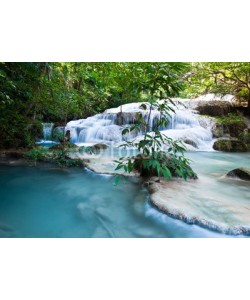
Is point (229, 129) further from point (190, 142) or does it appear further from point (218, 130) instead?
point (190, 142)

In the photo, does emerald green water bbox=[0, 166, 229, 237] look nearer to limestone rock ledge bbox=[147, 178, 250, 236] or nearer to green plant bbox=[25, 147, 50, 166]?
limestone rock ledge bbox=[147, 178, 250, 236]

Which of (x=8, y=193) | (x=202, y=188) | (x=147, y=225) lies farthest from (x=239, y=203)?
(x=8, y=193)

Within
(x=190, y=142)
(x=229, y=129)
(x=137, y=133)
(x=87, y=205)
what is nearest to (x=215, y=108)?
(x=229, y=129)

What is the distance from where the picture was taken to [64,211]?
9.97 ft

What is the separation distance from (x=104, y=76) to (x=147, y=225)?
12.4 feet

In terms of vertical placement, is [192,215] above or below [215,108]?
below

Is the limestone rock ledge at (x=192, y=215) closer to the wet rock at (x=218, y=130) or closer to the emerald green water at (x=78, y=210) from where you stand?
the emerald green water at (x=78, y=210)

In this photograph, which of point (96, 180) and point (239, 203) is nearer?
point (239, 203)

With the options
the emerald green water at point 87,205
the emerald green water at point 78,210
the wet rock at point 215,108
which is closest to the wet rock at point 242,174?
the emerald green water at point 87,205

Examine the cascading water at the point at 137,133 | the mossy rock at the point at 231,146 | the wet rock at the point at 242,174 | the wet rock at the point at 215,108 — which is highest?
the wet rock at the point at 215,108

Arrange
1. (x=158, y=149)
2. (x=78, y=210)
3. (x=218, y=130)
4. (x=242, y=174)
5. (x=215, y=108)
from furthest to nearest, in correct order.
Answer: (x=215, y=108) → (x=218, y=130) → (x=242, y=174) → (x=78, y=210) → (x=158, y=149)

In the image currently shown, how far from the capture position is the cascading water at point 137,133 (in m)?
9.65

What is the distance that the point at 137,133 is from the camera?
970cm
